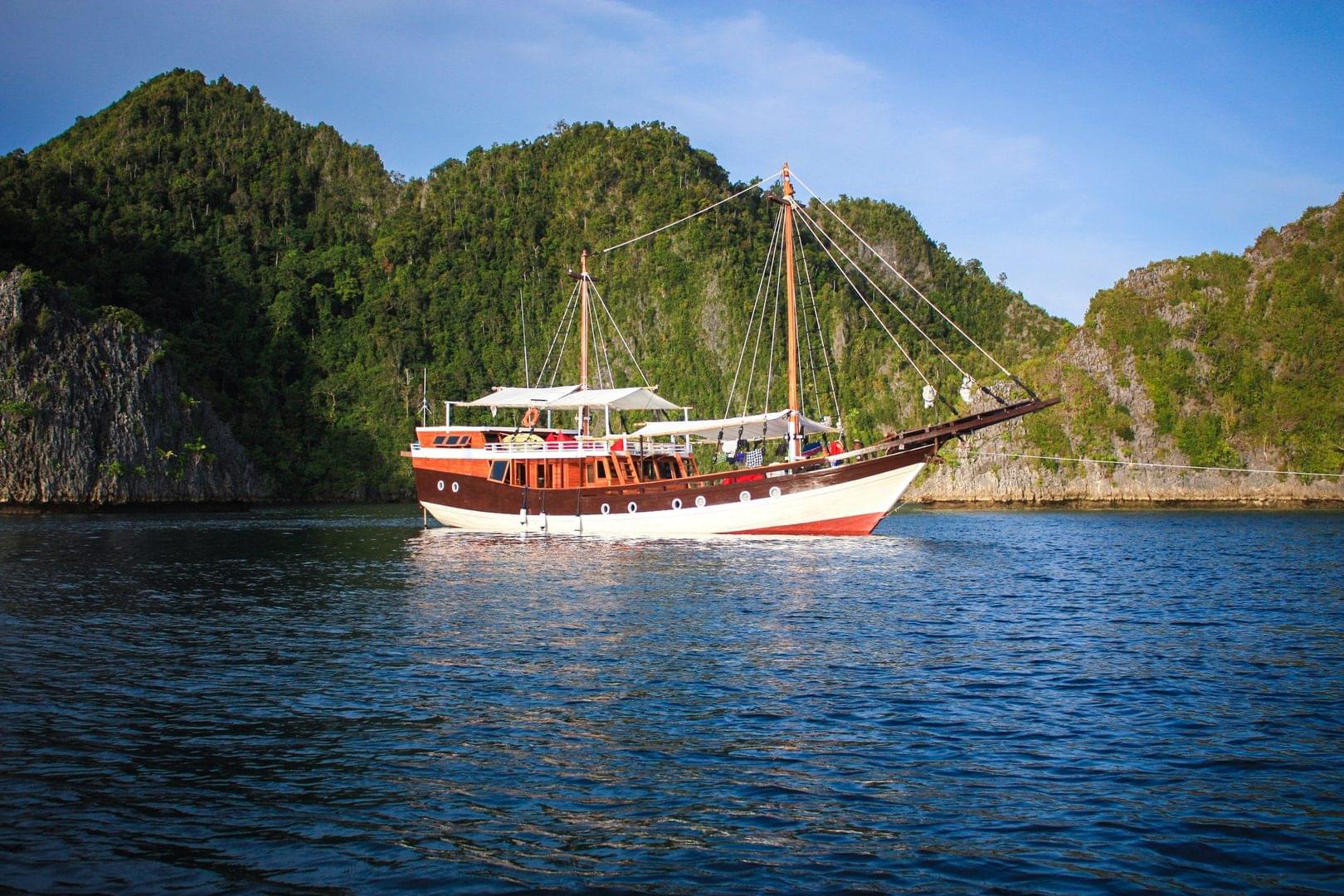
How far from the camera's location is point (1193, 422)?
271 feet

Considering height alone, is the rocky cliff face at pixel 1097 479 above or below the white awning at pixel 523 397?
below

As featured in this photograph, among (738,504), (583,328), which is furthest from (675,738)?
(583,328)

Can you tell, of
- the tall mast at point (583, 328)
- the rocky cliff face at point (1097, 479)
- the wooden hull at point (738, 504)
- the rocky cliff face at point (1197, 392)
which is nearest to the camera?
the wooden hull at point (738, 504)

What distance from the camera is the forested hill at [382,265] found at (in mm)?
109000

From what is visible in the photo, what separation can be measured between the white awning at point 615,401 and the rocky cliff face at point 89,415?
144 feet

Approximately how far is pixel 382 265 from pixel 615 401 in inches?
3878

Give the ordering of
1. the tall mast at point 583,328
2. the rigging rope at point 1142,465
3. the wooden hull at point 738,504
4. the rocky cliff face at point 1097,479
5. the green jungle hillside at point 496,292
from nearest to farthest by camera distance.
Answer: the wooden hull at point 738,504, the tall mast at point 583,328, the rigging rope at point 1142,465, the rocky cliff face at point 1097,479, the green jungle hillside at point 496,292

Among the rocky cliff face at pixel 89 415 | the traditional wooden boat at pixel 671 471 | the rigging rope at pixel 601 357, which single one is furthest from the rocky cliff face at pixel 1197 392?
the rocky cliff face at pixel 89 415

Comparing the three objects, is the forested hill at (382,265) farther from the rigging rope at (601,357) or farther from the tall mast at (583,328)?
the tall mast at (583,328)

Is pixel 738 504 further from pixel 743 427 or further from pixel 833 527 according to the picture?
pixel 743 427

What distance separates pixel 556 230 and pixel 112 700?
131922 mm

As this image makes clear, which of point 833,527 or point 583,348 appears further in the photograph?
point 583,348

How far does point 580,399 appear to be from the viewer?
157ft

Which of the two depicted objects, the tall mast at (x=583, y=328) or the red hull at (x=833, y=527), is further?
the tall mast at (x=583, y=328)
